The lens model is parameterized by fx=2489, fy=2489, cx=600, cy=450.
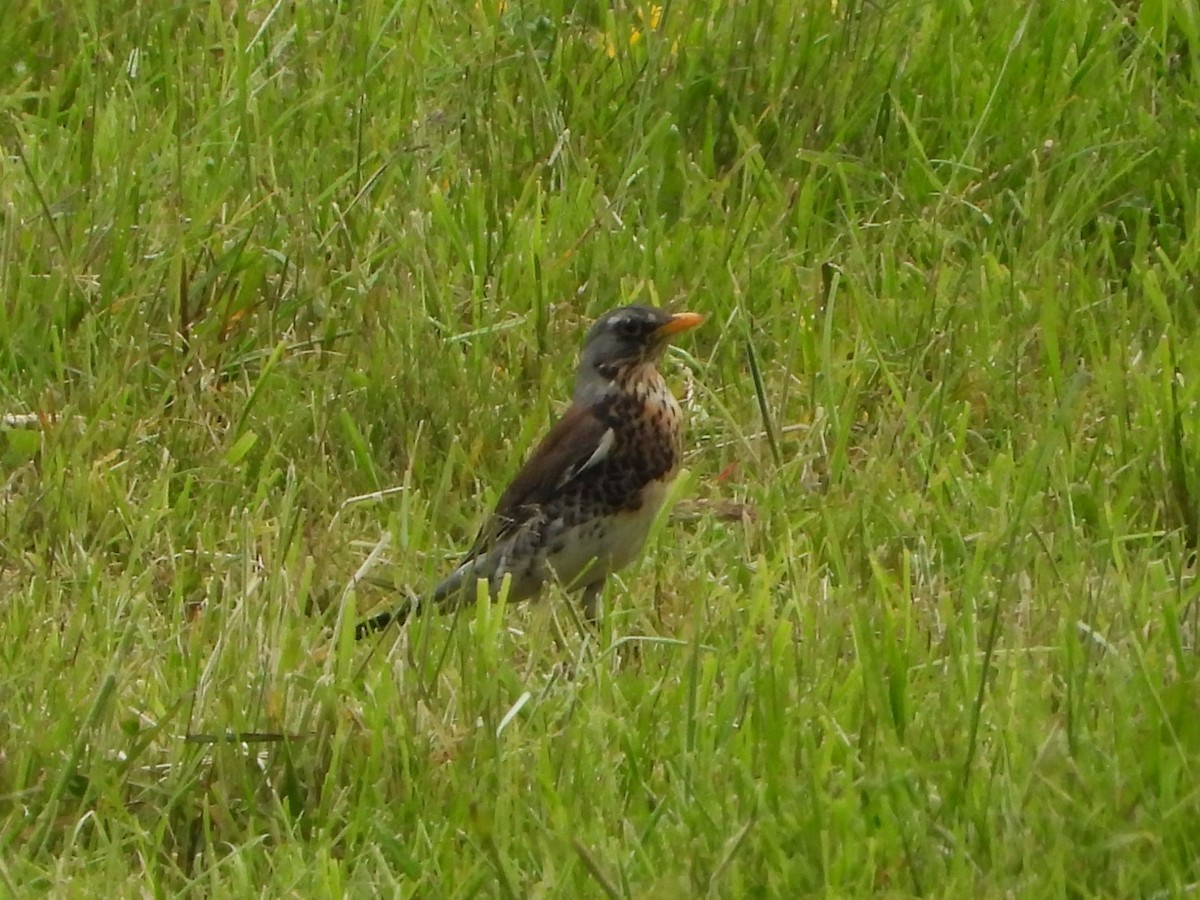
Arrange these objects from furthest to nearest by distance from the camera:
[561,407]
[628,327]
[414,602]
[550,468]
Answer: [561,407] < [628,327] < [550,468] < [414,602]

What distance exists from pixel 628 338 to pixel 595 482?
355 millimetres

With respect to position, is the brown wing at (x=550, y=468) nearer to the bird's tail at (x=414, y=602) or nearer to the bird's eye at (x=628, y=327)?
the bird's tail at (x=414, y=602)

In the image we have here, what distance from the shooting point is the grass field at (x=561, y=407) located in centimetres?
369

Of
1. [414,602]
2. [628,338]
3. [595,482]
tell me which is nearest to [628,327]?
[628,338]

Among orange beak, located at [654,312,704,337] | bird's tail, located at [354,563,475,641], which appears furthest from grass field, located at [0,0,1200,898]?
orange beak, located at [654,312,704,337]

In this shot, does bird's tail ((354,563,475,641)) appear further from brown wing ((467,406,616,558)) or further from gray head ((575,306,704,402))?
gray head ((575,306,704,402))

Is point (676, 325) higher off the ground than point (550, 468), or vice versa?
point (676, 325)

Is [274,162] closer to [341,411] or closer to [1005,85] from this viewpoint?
[341,411]

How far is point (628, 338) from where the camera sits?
210 inches

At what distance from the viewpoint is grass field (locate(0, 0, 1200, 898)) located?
3691 millimetres

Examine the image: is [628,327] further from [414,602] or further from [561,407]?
[414,602]

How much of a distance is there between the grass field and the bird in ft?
0.31

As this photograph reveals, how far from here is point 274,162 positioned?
6426 mm

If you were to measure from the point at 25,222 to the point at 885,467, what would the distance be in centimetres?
225
